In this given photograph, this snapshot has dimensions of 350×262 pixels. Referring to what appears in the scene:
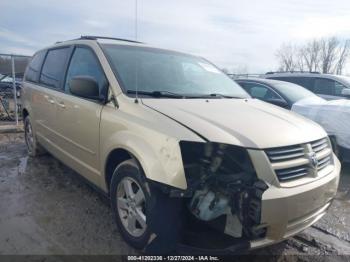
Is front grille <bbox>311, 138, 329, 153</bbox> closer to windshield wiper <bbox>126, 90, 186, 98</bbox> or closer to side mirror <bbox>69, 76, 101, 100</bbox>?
windshield wiper <bbox>126, 90, 186, 98</bbox>

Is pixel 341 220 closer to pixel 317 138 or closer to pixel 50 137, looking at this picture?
pixel 317 138

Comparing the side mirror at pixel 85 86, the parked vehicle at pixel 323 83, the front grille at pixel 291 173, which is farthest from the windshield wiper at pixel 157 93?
the parked vehicle at pixel 323 83

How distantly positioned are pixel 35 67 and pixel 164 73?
282 centimetres

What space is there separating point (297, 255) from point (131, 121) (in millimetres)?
1893

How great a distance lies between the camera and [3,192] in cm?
383

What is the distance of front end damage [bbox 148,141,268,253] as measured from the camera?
2.10 m

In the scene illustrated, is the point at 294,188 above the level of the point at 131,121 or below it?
below

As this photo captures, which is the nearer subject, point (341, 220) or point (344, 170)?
point (341, 220)

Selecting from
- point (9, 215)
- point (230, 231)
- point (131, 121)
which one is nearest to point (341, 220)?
point (230, 231)

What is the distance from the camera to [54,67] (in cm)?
423

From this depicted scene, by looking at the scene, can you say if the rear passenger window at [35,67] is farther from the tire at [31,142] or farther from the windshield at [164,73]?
the windshield at [164,73]

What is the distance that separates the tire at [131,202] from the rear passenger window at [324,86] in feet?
21.7

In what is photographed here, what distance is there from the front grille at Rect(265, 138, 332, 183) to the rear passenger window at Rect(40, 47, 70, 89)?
9.42ft

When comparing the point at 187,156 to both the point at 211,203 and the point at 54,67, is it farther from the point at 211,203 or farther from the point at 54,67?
the point at 54,67
